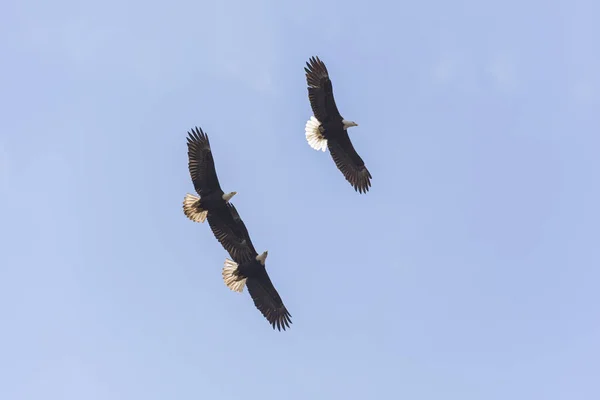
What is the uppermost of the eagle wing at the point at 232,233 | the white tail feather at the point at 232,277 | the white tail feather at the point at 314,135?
the white tail feather at the point at 314,135

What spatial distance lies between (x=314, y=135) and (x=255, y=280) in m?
4.10

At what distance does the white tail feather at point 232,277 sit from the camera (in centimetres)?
2625

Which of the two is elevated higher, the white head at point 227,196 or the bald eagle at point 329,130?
the bald eagle at point 329,130

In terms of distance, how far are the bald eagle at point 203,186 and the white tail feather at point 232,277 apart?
1.46 m

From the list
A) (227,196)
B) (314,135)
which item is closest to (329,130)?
(314,135)

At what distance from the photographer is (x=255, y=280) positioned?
1037 inches

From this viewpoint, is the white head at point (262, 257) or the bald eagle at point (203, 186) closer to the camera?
the bald eagle at point (203, 186)

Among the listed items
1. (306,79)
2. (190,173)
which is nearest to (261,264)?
(190,173)

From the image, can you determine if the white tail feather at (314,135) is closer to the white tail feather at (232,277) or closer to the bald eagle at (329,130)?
the bald eagle at (329,130)

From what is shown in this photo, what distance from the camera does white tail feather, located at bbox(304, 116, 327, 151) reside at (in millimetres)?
26844

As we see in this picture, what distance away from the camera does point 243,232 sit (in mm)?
25688

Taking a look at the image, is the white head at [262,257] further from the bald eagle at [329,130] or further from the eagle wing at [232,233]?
the bald eagle at [329,130]

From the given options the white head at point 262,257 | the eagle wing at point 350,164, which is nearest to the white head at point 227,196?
the white head at point 262,257

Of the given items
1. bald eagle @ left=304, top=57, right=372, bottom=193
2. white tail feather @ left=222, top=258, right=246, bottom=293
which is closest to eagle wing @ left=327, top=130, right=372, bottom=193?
bald eagle @ left=304, top=57, right=372, bottom=193
